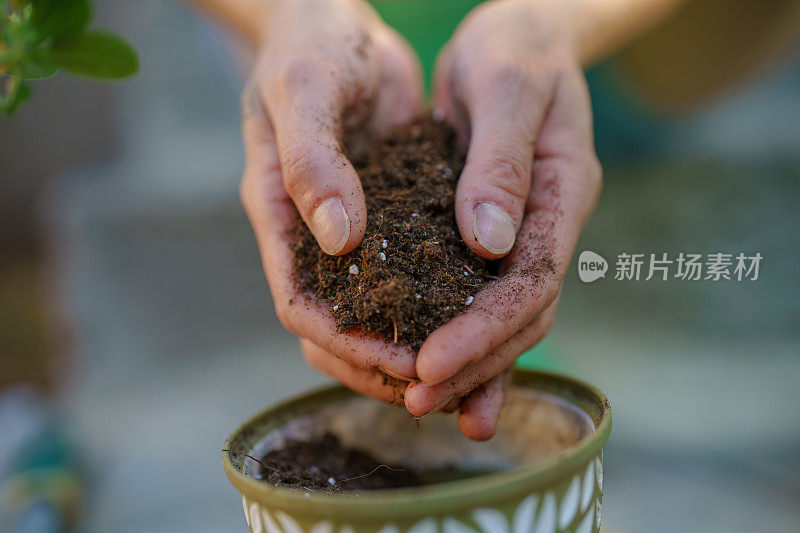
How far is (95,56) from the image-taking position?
71cm

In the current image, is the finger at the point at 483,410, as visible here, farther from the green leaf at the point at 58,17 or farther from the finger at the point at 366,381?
the green leaf at the point at 58,17

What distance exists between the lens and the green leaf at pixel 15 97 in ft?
2.03

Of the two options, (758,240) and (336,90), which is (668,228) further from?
(336,90)

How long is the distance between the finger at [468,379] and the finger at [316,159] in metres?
0.16

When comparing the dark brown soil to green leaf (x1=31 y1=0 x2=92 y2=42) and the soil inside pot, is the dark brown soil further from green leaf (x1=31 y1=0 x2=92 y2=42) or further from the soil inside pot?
green leaf (x1=31 y1=0 x2=92 y2=42)

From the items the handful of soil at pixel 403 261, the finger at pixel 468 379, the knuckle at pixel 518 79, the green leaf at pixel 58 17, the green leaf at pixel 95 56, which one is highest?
the knuckle at pixel 518 79

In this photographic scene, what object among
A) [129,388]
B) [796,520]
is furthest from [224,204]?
[796,520]

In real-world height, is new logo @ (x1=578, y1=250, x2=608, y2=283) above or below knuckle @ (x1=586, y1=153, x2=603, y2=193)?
below

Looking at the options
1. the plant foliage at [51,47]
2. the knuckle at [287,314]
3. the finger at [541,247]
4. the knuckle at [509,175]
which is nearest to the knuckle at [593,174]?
the finger at [541,247]

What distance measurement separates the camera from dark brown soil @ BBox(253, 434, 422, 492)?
0.54 m

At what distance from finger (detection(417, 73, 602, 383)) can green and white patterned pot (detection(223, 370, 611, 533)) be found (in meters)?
0.09

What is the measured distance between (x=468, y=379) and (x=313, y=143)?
0.94 ft

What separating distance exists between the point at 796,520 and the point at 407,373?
50.3 inches

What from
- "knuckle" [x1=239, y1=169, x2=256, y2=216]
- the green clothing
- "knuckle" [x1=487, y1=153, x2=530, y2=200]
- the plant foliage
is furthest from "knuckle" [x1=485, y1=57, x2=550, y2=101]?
the green clothing
